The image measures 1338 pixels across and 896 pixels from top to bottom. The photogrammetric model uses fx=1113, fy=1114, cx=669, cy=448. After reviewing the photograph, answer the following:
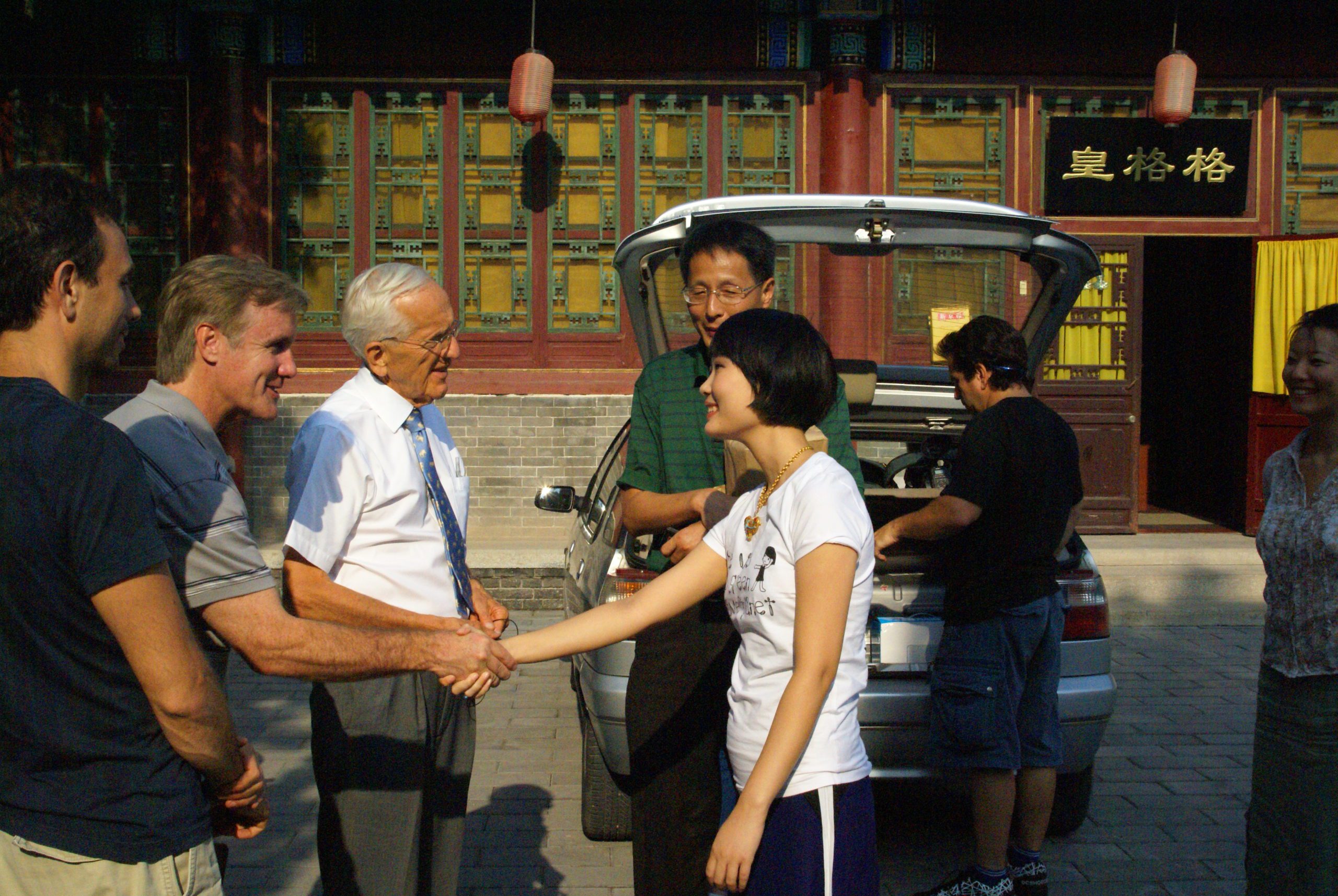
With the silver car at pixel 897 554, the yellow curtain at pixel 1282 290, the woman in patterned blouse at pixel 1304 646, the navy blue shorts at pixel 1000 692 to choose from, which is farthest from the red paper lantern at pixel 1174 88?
the woman in patterned blouse at pixel 1304 646

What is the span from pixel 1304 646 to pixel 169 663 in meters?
2.65

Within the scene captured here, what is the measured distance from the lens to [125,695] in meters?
1.77

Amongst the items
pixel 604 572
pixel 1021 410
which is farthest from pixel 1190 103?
pixel 604 572

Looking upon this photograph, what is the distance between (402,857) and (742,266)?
168 centimetres

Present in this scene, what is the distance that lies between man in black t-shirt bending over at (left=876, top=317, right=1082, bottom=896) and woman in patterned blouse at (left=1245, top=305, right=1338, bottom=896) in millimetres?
759

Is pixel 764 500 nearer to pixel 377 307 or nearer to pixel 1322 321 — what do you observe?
pixel 377 307

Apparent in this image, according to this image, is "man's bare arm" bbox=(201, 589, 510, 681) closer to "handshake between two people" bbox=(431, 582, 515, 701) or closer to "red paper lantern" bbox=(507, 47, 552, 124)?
"handshake between two people" bbox=(431, 582, 515, 701)

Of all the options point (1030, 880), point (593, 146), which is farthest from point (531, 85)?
point (1030, 880)

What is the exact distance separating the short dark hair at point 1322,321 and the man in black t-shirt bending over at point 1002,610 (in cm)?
83

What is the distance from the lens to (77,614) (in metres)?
1.71

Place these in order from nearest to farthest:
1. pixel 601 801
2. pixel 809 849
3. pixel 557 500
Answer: pixel 809 849
pixel 601 801
pixel 557 500

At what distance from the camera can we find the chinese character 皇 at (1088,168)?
31.9 feet

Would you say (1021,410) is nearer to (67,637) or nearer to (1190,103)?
(67,637)

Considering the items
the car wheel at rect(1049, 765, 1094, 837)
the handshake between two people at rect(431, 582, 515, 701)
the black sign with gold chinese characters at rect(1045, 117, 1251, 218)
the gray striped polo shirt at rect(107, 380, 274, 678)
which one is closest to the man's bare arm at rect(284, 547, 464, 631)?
the handshake between two people at rect(431, 582, 515, 701)
